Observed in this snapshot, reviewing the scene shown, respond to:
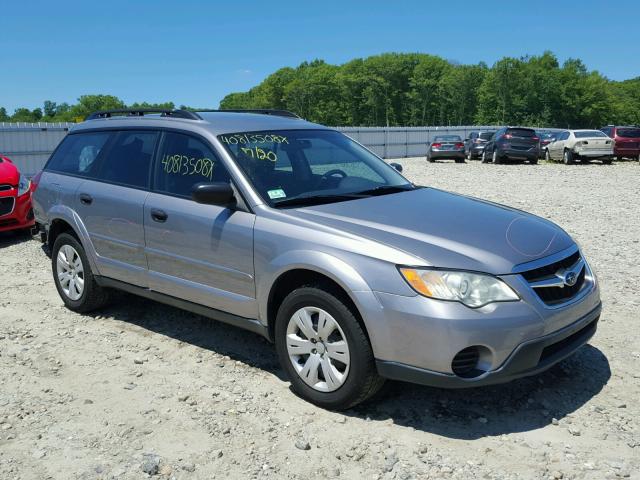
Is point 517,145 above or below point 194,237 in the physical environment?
below

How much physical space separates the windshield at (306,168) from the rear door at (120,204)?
0.92 m

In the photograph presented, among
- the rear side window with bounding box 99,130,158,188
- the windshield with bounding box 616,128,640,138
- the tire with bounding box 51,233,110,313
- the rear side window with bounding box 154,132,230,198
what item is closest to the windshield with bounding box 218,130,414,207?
the rear side window with bounding box 154,132,230,198

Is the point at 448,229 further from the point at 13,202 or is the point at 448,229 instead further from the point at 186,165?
the point at 13,202

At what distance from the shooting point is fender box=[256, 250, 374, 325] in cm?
361

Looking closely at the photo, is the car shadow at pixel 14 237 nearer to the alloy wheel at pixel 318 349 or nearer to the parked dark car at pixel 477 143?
the alloy wheel at pixel 318 349

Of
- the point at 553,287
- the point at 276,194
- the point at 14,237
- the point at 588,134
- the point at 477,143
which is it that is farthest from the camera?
the point at 477,143

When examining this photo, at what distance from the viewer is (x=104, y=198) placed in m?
5.36

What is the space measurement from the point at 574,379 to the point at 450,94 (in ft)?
390

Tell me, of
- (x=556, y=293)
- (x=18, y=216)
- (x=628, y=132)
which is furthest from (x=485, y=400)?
(x=628, y=132)

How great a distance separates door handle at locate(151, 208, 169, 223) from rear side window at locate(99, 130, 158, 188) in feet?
1.02

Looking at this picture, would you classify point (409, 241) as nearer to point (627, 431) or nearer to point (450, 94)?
point (627, 431)

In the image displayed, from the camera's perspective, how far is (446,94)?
119062mm

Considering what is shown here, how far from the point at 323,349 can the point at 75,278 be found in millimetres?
3130

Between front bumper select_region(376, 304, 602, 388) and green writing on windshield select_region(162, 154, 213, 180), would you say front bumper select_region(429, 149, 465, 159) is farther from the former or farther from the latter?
front bumper select_region(376, 304, 602, 388)
